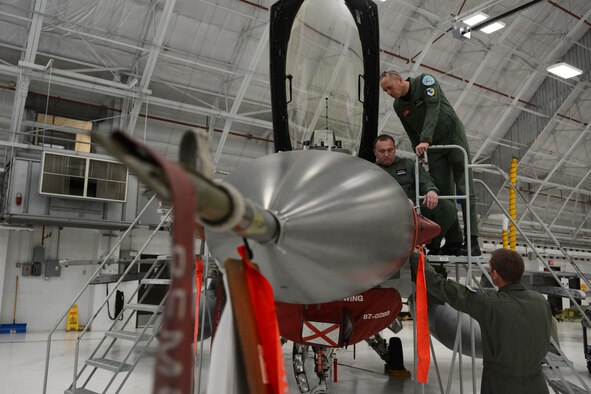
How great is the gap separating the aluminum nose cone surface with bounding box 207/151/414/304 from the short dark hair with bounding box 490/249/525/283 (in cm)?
145

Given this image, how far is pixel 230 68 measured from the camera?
15.0 metres

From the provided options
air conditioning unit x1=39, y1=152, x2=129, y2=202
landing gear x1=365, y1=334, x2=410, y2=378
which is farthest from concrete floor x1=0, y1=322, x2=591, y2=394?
air conditioning unit x1=39, y1=152, x2=129, y2=202

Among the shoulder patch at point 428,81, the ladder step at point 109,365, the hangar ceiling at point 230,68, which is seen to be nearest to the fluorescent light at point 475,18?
the hangar ceiling at point 230,68

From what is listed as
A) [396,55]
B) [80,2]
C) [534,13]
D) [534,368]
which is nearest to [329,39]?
[534,368]

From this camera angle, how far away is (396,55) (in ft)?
53.0

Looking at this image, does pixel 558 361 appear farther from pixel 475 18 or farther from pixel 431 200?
pixel 475 18

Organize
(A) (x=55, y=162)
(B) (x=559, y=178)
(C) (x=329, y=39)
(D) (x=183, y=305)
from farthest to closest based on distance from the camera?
(B) (x=559, y=178) < (A) (x=55, y=162) < (C) (x=329, y=39) < (D) (x=183, y=305)

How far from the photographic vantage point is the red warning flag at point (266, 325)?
1409 mm

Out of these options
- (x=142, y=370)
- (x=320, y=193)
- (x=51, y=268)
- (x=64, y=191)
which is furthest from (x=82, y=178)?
(x=320, y=193)

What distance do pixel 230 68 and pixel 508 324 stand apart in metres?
13.1

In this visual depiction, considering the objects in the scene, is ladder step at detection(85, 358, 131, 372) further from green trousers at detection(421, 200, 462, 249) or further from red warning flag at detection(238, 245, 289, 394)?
red warning flag at detection(238, 245, 289, 394)

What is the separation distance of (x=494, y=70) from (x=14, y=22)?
16553 mm

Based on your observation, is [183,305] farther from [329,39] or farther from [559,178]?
[559,178]

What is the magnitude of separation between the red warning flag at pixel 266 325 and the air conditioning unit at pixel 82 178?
13744mm
